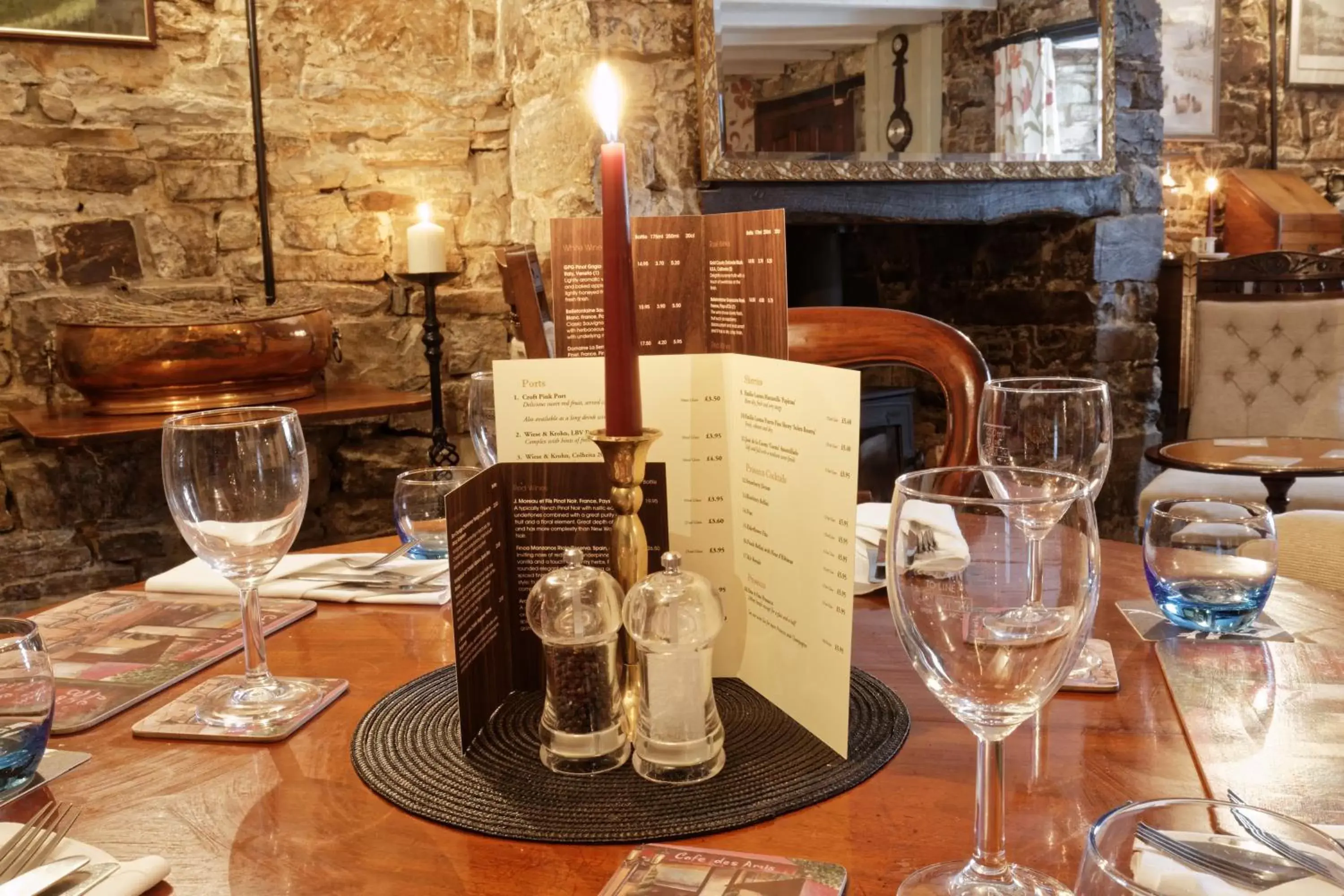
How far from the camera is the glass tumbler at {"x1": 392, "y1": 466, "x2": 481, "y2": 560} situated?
3.48ft

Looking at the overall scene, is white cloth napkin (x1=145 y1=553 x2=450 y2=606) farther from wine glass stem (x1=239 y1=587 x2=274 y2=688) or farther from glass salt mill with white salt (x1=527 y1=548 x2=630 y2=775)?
glass salt mill with white salt (x1=527 y1=548 x2=630 y2=775)

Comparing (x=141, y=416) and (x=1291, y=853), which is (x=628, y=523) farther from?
(x=141, y=416)

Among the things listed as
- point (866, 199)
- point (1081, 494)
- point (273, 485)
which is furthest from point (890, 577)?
point (866, 199)

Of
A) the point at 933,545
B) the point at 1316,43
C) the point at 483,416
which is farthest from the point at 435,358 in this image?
the point at 1316,43

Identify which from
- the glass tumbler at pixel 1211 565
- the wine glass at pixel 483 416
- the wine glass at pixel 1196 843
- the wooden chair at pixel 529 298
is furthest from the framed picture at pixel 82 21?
the wine glass at pixel 1196 843

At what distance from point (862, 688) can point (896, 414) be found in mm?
2702

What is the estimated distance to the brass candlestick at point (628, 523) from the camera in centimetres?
64

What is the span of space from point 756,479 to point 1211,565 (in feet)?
1.32

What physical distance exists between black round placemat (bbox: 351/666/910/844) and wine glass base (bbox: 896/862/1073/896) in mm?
90

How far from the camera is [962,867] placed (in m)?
0.50

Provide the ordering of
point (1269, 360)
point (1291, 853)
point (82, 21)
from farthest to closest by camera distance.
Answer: point (1269, 360) → point (82, 21) → point (1291, 853)

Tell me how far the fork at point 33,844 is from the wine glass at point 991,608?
0.41 meters

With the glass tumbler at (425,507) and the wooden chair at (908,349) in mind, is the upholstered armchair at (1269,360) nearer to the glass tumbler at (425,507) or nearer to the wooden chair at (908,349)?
the wooden chair at (908,349)

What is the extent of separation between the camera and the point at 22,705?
623 mm
